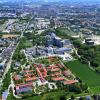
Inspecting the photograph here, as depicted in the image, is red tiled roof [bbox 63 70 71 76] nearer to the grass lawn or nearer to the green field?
the green field

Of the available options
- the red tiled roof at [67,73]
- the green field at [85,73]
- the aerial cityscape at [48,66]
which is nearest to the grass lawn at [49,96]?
the aerial cityscape at [48,66]

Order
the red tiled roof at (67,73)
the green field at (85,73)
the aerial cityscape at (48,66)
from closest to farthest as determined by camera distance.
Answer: the aerial cityscape at (48,66)
the green field at (85,73)
the red tiled roof at (67,73)

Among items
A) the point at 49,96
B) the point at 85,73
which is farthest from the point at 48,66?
the point at 49,96

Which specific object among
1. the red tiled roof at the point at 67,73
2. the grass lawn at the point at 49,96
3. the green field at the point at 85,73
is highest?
the red tiled roof at the point at 67,73

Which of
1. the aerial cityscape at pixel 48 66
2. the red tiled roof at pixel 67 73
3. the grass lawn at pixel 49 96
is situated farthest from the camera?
the red tiled roof at pixel 67 73

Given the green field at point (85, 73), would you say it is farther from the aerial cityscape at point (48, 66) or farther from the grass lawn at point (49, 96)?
the grass lawn at point (49, 96)

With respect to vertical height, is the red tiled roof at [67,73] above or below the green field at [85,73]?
above

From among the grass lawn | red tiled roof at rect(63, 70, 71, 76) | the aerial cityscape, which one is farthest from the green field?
the grass lawn

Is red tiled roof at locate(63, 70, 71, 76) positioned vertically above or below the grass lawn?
above

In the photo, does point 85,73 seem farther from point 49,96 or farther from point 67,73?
point 49,96
